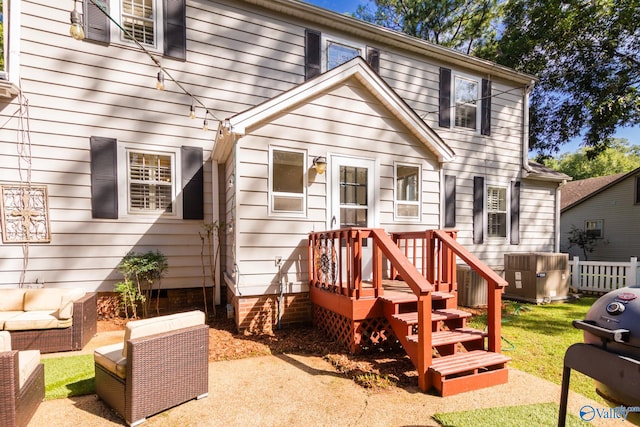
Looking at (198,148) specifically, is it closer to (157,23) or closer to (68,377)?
(157,23)

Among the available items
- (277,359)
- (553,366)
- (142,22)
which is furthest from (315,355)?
(142,22)

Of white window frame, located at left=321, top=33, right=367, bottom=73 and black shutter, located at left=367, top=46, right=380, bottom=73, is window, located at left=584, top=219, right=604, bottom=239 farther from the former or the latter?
white window frame, located at left=321, top=33, right=367, bottom=73

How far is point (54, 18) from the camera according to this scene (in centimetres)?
544

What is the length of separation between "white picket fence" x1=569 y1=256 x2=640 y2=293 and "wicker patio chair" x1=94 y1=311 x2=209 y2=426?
33.6 feet

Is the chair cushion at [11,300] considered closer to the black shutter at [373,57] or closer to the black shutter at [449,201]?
the black shutter at [373,57]

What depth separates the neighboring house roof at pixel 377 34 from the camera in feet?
22.7

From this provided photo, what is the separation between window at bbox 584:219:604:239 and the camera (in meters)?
15.1

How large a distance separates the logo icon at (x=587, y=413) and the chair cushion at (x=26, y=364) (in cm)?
482

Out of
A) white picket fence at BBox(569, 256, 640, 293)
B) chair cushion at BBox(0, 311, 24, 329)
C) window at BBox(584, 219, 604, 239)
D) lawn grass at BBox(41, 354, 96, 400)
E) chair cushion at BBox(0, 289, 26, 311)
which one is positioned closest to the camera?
lawn grass at BBox(41, 354, 96, 400)

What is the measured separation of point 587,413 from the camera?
114 inches

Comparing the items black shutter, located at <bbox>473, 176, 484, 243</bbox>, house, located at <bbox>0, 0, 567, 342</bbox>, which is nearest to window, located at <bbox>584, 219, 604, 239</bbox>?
black shutter, located at <bbox>473, 176, 484, 243</bbox>

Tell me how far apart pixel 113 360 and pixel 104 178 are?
13.3 ft

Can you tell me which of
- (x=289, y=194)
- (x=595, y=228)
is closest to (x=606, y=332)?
(x=289, y=194)

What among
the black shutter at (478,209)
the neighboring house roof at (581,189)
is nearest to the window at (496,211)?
the black shutter at (478,209)
